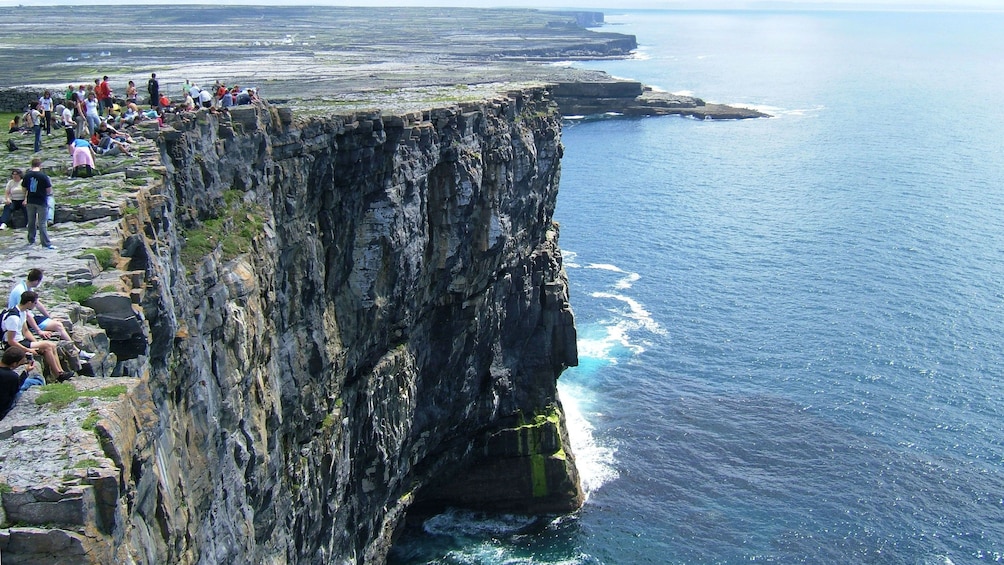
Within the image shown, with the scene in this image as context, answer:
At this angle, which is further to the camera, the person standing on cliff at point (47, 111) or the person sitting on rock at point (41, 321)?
the person standing on cliff at point (47, 111)

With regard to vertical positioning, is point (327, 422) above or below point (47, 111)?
below

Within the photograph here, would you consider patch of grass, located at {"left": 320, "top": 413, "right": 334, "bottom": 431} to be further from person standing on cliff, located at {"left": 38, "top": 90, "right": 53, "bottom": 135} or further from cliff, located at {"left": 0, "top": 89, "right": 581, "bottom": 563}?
person standing on cliff, located at {"left": 38, "top": 90, "right": 53, "bottom": 135}

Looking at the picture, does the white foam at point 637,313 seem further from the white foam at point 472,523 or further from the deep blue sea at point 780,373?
the white foam at point 472,523

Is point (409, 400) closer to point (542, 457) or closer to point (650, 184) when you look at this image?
point (542, 457)

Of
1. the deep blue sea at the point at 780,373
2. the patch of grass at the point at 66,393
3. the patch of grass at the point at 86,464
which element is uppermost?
the patch of grass at the point at 66,393

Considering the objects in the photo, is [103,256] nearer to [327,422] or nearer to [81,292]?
[81,292]

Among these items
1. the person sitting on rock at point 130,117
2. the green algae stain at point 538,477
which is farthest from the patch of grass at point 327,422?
the green algae stain at point 538,477

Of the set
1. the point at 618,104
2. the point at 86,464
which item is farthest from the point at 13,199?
the point at 618,104
